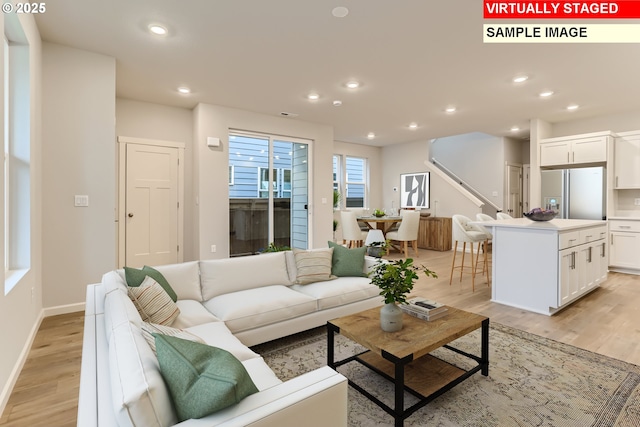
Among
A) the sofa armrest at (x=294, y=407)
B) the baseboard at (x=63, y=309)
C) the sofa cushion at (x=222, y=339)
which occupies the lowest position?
the baseboard at (x=63, y=309)

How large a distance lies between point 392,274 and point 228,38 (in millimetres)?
2568

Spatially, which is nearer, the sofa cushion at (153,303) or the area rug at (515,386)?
the area rug at (515,386)

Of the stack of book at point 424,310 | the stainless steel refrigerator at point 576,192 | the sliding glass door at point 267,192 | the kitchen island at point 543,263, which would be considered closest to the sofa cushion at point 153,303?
the stack of book at point 424,310

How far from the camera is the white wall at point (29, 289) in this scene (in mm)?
1924

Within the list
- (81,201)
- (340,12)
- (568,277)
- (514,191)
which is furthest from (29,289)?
(514,191)

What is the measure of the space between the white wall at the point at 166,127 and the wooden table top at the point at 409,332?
145 inches

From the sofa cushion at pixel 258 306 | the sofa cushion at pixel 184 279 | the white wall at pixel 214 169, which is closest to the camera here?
the sofa cushion at pixel 258 306

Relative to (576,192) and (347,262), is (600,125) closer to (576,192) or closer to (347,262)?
(576,192)

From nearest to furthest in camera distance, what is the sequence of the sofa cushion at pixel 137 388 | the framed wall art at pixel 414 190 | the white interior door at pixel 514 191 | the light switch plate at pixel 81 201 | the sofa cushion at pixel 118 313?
the sofa cushion at pixel 137 388 → the sofa cushion at pixel 118 313 → the light switch plate at pixel 81 201 → the white interior door at pixel 514 191 → the framed wall art at pixel 414 190

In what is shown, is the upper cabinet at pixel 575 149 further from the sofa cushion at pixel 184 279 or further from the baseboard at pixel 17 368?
the baseboard at pixel 17 368

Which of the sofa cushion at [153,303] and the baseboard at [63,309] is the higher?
the sofa cushion at [153,303]

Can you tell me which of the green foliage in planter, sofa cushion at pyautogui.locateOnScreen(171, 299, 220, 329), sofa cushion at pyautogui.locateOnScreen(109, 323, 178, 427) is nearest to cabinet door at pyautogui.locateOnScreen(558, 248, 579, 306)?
the green foliage in planter

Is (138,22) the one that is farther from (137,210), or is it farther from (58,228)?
(137,210)

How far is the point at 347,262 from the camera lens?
3.19m
